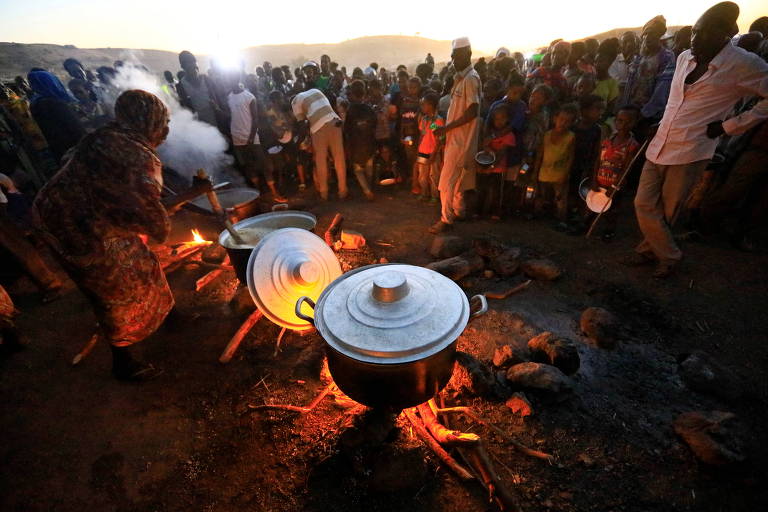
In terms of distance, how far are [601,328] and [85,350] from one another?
5375 mm

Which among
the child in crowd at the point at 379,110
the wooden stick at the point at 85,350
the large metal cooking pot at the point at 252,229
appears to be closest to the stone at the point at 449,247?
the large metal cooking pot at the point at 252,229

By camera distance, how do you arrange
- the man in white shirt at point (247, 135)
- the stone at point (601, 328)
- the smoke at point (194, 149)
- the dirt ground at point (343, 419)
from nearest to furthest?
the dirt ground at point (343, 419)
the stone at point (601, 328)
the man in white shirt at point (247, 135)
the smoke at point (194, 149)

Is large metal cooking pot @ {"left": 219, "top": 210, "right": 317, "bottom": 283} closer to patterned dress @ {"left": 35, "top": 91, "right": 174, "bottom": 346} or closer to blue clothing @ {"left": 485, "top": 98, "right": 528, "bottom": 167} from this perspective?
patterned dress @ {"left": 35, "top": 91, "right": 174, "bottom": 346}

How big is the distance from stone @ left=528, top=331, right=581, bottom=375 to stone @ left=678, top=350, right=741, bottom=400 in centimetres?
85

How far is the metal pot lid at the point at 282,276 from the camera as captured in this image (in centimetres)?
284

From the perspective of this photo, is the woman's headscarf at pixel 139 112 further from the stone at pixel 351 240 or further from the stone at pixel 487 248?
the stone at pixel 487 248

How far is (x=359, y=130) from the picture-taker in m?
6.66

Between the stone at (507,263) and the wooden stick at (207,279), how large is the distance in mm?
3777

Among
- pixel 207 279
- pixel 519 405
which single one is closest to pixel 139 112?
pixel 207 279

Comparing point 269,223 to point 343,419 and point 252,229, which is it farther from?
point 343,419

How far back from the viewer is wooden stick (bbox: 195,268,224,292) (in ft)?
14.7

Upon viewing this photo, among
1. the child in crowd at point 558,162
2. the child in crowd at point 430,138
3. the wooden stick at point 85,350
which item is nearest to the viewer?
the wooden stick at point 85,350

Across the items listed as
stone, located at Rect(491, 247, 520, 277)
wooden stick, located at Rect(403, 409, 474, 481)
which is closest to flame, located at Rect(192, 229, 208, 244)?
wooden stick, located at Rect(403, 409, 474, 481)

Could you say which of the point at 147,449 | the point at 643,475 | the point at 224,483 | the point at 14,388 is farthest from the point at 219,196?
the point at 643,475
